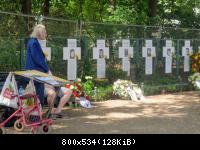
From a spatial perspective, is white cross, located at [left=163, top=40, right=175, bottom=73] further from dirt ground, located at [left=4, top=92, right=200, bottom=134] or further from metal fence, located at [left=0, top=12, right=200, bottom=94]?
dirt ground, located at [left=4, top=92, right=200, bottom=134]

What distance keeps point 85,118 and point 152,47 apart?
18.2 ft

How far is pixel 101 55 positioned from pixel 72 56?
1061mm

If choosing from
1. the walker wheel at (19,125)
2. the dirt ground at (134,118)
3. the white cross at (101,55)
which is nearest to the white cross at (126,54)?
the white cross at (101,55)

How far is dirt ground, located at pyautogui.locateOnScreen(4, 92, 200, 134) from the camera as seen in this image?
367 inches

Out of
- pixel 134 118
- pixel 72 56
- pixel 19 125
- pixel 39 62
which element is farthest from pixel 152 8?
pixel 19 125

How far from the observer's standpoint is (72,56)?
1328 cm

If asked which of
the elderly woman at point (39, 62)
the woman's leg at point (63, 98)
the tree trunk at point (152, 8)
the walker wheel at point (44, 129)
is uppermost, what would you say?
the tree trunk at point (152, 8)

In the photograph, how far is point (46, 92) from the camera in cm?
965

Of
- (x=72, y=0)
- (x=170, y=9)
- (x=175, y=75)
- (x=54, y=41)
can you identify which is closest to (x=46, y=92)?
(x=54, y=41)

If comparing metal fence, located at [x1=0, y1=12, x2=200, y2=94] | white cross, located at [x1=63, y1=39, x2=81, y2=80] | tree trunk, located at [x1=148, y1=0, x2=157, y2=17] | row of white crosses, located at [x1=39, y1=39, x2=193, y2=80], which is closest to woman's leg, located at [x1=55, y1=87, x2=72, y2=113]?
metal fence, located at [x1=0, y1=12, x2=200, y2=94]

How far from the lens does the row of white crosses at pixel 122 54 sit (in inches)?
519

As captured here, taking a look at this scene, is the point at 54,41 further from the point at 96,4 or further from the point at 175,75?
the point at 96,4

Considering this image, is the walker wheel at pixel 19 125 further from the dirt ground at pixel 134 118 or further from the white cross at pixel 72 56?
the white cross at pixel 72 56

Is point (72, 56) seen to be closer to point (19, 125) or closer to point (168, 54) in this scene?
point (168, 54)
